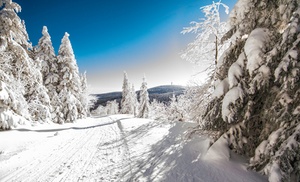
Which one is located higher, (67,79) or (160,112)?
(67,79)

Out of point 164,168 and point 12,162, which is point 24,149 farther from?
point 164,168

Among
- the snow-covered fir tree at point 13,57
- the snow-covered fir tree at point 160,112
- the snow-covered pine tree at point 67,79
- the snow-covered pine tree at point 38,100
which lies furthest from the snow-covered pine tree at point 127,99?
the snow-covered fir tree at point 13,57

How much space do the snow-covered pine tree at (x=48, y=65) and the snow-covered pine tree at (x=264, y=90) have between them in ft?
69.0

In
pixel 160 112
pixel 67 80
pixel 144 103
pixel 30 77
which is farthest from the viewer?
pixel 144 103

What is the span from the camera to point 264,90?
4.86m

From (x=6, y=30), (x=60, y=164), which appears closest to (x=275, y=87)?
(x=60, y=164)

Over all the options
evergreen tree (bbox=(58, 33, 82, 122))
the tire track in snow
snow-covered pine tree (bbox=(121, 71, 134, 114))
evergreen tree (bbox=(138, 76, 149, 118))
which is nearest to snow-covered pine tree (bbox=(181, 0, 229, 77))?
the tire track in snow

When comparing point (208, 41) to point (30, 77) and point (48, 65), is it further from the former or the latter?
point (48, 65)

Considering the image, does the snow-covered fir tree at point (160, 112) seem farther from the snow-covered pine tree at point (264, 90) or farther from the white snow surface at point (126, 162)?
the snow-covered pine tree at point (264, 90)

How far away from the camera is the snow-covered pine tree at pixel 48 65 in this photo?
2206cm

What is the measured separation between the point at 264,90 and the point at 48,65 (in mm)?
24268

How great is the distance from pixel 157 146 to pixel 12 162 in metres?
5.70

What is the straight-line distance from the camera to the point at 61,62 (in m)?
24.7

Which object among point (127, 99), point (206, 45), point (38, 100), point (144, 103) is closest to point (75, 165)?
point (206, 45)
